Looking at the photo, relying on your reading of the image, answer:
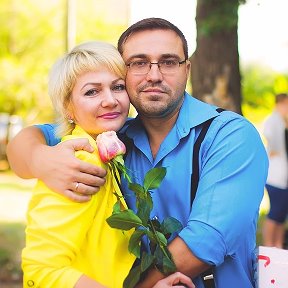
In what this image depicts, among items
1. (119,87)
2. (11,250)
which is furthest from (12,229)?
(119,87)

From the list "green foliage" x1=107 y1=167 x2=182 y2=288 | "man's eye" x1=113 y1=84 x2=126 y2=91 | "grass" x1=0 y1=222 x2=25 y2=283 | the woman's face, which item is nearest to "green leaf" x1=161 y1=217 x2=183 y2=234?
"green foliage" x1=107 y1=167 x2=182 y2=288

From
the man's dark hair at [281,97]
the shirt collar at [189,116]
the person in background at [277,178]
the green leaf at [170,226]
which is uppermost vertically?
the shirt collar at [189,116]

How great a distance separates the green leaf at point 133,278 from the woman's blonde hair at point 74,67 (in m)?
0.70

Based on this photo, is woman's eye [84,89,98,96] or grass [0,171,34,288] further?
grass [0,171,34,288]

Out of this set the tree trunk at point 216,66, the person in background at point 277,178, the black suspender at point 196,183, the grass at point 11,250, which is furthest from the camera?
the person in background at point 277,178

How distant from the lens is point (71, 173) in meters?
2.71

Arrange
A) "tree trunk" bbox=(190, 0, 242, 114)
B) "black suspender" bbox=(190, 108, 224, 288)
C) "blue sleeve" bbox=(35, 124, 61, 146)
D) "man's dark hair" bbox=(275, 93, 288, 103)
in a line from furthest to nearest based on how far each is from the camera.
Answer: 1. "man's dark hair" bbox=(275, 93, 288, 103)
2. "tree trunk" bbox=(190, 0, 242, 114)
3. "blue sleeve" bbox=(35, 124, 61, 146)
4. "black suspender" bbox=(190, 108, 224, 288)

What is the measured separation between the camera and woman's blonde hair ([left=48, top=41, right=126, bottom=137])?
2.86 metres

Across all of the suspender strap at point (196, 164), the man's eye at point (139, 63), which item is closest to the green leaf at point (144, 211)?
the suspender strap at point (196, 164)

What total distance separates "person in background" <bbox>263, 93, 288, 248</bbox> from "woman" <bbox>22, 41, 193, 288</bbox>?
5846mm

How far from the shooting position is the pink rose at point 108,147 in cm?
271

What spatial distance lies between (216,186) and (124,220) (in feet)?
1.26

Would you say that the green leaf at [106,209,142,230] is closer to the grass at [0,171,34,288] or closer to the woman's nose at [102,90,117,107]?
the woman's nose at [102,90,117,107]

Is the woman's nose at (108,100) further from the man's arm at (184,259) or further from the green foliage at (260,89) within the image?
the green foliage at (260,89)
